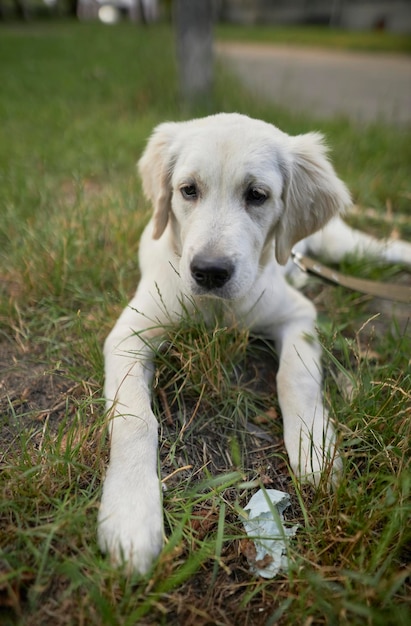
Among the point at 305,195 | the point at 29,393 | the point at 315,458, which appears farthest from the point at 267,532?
the point at 305,195

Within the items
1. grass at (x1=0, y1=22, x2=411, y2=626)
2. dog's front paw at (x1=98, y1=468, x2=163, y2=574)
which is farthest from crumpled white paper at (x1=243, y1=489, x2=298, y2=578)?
dog's front paw at (x1=98, y1=468, x2=163, y2=574)

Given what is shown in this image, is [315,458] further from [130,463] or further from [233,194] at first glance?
[233,194]

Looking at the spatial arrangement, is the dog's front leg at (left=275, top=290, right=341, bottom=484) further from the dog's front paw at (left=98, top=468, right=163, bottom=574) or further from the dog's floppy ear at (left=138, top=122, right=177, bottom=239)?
the dog's floppy ear at (left=138, top=122, right=177, bottom=239)

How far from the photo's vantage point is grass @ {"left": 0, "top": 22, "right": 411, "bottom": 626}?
4.11 feet

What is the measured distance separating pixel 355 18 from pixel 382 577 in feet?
106

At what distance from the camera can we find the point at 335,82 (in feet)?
30.3

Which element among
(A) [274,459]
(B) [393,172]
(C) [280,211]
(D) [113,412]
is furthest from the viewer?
(B) [393,172]

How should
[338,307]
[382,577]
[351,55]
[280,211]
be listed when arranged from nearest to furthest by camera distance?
[382,577]
[280,211]
[338,307]
[351,55]

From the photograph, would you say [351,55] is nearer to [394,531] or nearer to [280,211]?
[280,211]

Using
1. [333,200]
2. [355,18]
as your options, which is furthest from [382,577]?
[355,18]

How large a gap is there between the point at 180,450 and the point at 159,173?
134 cm

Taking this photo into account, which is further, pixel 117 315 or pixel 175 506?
pixel 117 315

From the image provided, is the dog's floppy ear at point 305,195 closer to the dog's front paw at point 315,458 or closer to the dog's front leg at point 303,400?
the dog's front leg at point 303,400

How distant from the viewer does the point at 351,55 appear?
14.1 m
